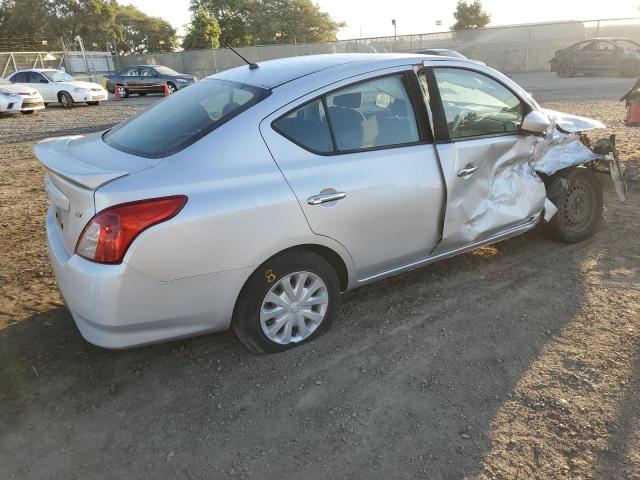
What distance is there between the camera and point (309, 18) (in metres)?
60.4

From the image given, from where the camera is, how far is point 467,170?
3.59 metres

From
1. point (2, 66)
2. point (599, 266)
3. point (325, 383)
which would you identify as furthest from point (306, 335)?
point (2, 66)

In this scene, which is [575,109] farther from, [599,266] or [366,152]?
[366,152]

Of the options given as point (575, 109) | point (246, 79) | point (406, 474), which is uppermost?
point (246, 79)

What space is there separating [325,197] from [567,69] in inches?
942

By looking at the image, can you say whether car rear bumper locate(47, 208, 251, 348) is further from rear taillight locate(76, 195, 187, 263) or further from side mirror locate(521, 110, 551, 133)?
side mirror locate(521, 110, 551, 133)

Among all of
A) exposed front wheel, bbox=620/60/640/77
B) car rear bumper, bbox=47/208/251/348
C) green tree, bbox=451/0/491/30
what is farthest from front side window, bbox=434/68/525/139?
green tree, bbox=451/0/491/30

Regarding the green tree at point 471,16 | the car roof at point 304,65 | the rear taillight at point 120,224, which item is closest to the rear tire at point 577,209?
the car roof at point 304,65

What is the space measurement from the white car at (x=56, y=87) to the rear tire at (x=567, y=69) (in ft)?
63.9

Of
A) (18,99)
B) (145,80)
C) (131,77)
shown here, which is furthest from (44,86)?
(145,80)

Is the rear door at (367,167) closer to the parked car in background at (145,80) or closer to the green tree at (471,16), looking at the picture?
the parked car in background at (145,80)

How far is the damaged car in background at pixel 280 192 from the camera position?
8.44 feet

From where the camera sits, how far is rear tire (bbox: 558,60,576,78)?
74.6ft

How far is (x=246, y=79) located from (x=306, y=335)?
1661 millimetres
